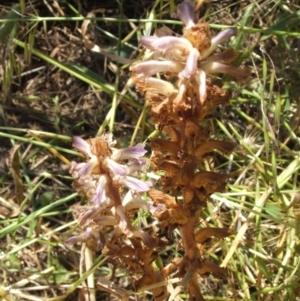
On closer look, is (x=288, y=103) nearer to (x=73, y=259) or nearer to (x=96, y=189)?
(x=73, y=259)

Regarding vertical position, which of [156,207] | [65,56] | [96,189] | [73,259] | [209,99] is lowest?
[73,259]

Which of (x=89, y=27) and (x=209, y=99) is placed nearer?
(x=209, y=99)

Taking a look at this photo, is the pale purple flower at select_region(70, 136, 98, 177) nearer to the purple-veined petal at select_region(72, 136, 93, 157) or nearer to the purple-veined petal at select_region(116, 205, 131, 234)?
the purple-veined petal at select_region(72, 136, 93, 157)

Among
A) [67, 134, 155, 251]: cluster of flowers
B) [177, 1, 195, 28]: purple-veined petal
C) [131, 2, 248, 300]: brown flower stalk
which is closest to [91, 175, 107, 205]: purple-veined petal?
[67, 134, 155, 251]: cluster of flowers

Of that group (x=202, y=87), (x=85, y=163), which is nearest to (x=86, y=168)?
(x=85, y=163)

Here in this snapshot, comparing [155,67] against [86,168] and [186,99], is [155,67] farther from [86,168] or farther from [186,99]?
[86,168]

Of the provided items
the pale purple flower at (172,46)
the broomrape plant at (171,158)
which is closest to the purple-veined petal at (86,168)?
the broomrape plant at (171,158)

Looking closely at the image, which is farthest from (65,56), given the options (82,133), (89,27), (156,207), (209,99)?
(209,99)
